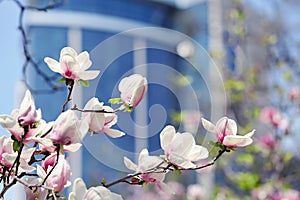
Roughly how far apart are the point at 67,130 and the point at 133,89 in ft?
0.31

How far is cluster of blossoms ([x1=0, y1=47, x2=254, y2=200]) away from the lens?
524 millimetres

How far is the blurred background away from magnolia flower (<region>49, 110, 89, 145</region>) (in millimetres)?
100

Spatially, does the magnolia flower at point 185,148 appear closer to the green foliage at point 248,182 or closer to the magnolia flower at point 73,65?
the magnolia flower at point 73,65

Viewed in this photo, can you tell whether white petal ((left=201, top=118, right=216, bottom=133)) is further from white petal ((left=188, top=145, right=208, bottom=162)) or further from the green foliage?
the green foliage

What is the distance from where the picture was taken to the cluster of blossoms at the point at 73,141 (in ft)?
1.72

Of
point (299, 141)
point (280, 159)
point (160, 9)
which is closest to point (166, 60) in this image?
point (160, 9)

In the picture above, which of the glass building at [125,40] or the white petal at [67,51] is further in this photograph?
the glass building at [125,40]

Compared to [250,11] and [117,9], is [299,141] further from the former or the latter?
[117,9]

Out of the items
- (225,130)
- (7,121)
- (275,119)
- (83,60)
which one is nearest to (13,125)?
(7,121)

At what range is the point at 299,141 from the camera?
8.70 feet

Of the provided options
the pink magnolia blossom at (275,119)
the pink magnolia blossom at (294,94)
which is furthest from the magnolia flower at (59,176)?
the pink magnolia blossom at (294,94)

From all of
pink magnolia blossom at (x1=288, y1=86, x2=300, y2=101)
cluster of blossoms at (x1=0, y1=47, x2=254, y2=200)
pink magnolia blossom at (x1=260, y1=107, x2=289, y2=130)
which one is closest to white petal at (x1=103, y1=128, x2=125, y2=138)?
cluster of blossoms at (x1=0, y1=47, x2=254, y2=200)

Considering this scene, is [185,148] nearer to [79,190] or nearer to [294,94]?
[79,190]

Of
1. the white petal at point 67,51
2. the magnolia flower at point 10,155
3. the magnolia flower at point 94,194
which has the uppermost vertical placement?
the white petal at point 67,51
